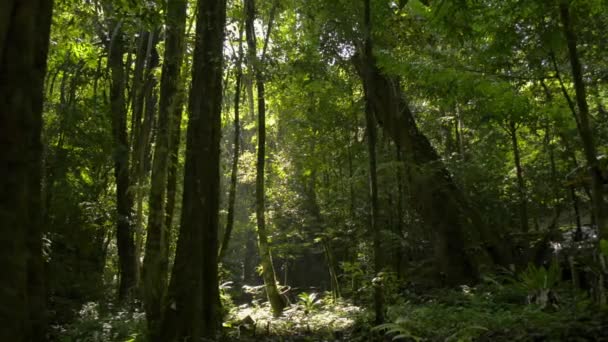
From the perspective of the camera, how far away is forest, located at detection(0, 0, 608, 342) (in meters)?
6.03

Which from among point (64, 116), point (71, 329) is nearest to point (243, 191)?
point (64, 116)

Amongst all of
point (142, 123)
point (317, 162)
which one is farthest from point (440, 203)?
point (142, 123)

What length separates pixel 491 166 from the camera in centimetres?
1667

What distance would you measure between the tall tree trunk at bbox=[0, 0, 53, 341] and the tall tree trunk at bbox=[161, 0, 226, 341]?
3147 mm

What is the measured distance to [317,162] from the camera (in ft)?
59.7

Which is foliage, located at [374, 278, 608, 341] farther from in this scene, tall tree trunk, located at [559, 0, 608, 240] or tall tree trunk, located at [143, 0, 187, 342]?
tall tree trunk, located at [143, 0, 187, 342]

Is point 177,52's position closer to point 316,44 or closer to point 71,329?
point 316,44

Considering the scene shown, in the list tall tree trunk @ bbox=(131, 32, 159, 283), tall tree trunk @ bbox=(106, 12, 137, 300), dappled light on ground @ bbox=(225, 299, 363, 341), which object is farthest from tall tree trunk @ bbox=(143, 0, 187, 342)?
tall tree trunk @ bbox=(106, 12, 137, 300)

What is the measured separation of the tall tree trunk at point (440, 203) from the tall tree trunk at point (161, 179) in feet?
15.5

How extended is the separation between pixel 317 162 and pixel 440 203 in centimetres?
590

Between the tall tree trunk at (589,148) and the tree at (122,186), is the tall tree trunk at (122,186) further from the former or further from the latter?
the tall tree trunk at (589,148)

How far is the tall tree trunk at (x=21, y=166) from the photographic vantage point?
3971 millimetres

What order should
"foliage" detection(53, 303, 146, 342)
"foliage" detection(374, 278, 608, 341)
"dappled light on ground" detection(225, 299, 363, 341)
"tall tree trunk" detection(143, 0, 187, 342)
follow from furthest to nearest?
"dappled light on ground" detection(225, 299, 363, 341), "foliage" detection(53, 303, 146, 342), "tall tree trunk" detection(143, 0, 187, 342), "foliage" detection(374, 278, 608, 341)

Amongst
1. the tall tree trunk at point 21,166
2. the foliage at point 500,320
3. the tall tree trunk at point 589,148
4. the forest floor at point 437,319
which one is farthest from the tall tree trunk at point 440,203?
the tall tree trunk at point 21,166
